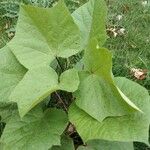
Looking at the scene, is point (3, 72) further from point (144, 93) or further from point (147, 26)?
point (147, 26)

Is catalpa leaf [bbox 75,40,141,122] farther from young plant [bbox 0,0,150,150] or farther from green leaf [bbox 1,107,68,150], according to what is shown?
green leaf [bbox 1,107,68,150]

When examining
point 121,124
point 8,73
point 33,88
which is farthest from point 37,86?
point 121,124

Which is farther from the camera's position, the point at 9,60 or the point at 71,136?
the point at 71,136

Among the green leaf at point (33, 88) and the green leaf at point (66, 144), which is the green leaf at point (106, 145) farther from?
the green leaf at point (33, 88)

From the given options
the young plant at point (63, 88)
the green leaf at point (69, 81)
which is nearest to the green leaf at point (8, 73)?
the young plant at point (63, 88)

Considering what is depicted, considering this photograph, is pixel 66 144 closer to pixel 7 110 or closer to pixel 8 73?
pixel 7 110

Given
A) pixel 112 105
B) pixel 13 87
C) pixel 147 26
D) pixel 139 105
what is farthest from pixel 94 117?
pixel 147 26
